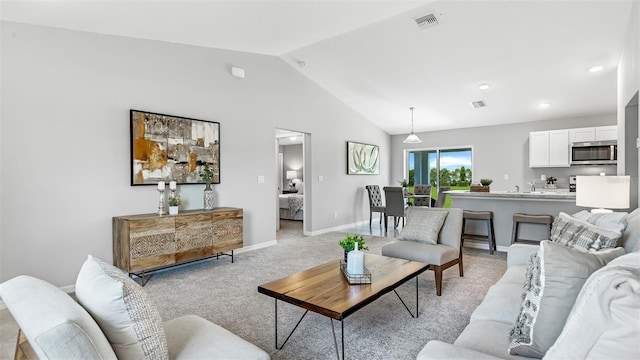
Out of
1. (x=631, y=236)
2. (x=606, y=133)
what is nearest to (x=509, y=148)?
(x=606, y=133)

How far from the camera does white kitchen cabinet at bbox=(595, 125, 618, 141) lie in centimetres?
601

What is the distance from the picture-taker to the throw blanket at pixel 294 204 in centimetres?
812

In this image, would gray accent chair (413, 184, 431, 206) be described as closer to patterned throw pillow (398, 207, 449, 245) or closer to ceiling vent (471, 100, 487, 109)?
ceiling vent (471, 100, 487, 109)

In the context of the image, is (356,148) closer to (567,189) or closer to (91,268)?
(567,189)

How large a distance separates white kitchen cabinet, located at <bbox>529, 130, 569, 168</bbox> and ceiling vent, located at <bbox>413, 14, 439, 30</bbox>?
4318mm

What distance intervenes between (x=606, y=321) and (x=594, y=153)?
6834 mm

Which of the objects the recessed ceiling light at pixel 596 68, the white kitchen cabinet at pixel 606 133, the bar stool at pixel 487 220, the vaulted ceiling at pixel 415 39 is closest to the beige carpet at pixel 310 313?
the bar stool at pixel 487 220

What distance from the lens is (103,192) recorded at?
11.8ft

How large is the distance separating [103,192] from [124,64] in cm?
147

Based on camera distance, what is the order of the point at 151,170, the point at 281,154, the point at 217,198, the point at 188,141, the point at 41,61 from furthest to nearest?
1. the point at 281,154
2. the point at 217,198
3. the point at 188,141
4. the point at 151,170
5. the point at 41,61

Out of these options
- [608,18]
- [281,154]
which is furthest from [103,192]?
[281,154]

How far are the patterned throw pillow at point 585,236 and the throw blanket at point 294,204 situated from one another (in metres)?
6.23

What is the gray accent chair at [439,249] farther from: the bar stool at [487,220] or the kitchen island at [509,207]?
the kitchen island at [509,207]

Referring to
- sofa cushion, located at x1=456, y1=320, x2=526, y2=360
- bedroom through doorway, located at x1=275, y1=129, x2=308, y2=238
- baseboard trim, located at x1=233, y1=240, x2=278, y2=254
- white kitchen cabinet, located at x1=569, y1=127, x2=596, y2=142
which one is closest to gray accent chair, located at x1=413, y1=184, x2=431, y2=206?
bedroom through doorway, located at x1=275, y1=129, x2=308, y2=238
